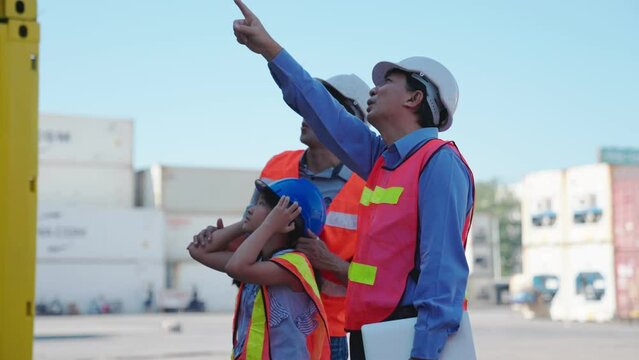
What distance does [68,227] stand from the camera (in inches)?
1970

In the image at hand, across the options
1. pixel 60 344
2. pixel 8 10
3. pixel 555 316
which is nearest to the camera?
pixel 8 10

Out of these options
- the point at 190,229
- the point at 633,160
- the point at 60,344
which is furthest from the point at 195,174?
the point at 60,344

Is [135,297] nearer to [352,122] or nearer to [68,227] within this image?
[68,227]

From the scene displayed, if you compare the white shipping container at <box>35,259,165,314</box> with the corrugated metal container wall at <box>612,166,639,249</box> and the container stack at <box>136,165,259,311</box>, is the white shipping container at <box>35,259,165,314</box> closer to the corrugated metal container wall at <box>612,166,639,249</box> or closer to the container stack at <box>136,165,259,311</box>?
the container stack at <box>136,165,259,311</box>

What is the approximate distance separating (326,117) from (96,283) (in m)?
48.6

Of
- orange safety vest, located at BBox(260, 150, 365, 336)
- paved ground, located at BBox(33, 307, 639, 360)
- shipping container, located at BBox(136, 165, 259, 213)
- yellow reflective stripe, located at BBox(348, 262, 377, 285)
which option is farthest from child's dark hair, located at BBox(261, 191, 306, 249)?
shipping container, located at BBox(136, 165, 259, 213)

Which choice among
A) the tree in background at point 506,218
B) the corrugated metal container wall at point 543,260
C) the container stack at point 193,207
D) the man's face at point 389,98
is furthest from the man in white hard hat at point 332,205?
the tree in background at point 506,218

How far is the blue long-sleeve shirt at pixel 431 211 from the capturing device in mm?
2668

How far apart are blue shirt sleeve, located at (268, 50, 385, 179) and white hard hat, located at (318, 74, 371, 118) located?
2.11 ft

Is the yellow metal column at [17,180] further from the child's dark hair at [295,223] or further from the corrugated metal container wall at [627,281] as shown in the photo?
the corrugated metal container wall at [627,281]

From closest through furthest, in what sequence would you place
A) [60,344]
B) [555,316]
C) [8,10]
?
[8,10]
[60,344]
[555,316]

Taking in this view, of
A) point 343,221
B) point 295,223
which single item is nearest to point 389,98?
point 295,223

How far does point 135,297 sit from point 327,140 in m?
49.2

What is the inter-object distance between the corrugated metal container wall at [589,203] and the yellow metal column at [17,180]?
34.1 m
